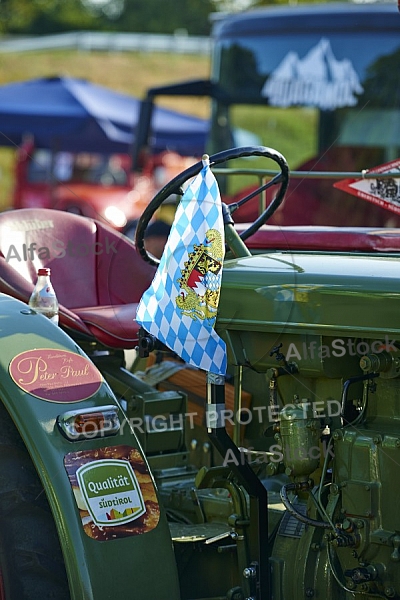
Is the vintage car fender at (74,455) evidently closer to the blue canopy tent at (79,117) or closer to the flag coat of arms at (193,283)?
the flag coat of arms at (193,283)

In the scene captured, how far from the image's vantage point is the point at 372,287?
249cm

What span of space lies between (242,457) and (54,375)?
21.9 inches

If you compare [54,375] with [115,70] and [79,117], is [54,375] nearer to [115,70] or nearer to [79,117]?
[79,117]

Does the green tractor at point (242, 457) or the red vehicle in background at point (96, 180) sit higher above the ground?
the red vehicle in background at point (96, 180)

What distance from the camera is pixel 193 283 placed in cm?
258

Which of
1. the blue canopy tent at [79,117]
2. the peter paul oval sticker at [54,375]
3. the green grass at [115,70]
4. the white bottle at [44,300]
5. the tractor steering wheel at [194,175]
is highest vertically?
the green grass at [115,70]

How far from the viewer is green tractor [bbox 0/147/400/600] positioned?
2.50 meters

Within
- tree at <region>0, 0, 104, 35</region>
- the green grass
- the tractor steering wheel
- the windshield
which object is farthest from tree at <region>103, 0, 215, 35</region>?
the tractor steering wheel

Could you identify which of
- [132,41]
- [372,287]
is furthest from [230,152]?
[132,41]

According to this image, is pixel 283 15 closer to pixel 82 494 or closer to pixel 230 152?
pixel 230 152

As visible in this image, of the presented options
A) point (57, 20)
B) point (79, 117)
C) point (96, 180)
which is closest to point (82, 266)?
point (79, 117)

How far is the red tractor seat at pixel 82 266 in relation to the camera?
3.32m

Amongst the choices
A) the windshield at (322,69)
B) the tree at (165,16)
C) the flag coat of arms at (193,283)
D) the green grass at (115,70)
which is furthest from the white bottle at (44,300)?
the tree at (165,16)

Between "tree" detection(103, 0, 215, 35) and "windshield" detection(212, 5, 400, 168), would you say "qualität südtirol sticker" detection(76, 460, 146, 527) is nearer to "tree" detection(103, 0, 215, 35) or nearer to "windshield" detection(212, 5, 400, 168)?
"windshield" detection(212, 5, 400, 168)
